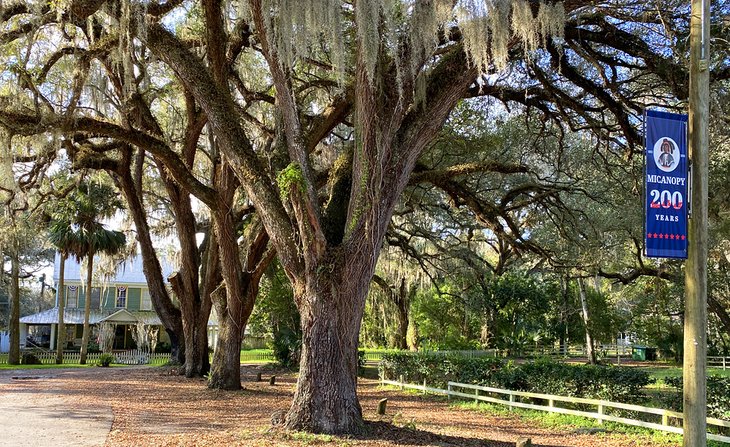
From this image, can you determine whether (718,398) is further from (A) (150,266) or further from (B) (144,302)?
(B) (144,302)

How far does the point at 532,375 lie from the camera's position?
575 inches

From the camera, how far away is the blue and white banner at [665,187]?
20.4 ft

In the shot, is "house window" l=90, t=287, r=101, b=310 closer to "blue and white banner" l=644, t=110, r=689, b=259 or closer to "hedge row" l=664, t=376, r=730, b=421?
"hedge row" l=664, t=376, r=730, b=421

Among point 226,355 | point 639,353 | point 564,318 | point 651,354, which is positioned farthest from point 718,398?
point 639,353

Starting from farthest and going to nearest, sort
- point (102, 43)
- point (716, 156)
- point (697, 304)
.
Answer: point (716, 156), point (102, 43), point (697, 304)

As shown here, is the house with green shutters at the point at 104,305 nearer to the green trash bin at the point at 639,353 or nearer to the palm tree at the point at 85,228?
the palm tree at the point at 85,228

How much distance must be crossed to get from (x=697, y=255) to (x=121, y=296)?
37096 mm

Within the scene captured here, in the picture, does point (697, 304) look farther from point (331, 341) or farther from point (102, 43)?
point (102, 43)

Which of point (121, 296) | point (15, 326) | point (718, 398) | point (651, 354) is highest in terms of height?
point (121, 296)

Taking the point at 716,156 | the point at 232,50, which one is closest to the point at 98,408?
the point at 232,50

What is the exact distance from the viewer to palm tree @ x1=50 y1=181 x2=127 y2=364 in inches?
934

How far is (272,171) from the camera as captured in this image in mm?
9727

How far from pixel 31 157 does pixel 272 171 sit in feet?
24.1

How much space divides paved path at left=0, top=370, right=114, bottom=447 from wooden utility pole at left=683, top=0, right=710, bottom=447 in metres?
6.86
